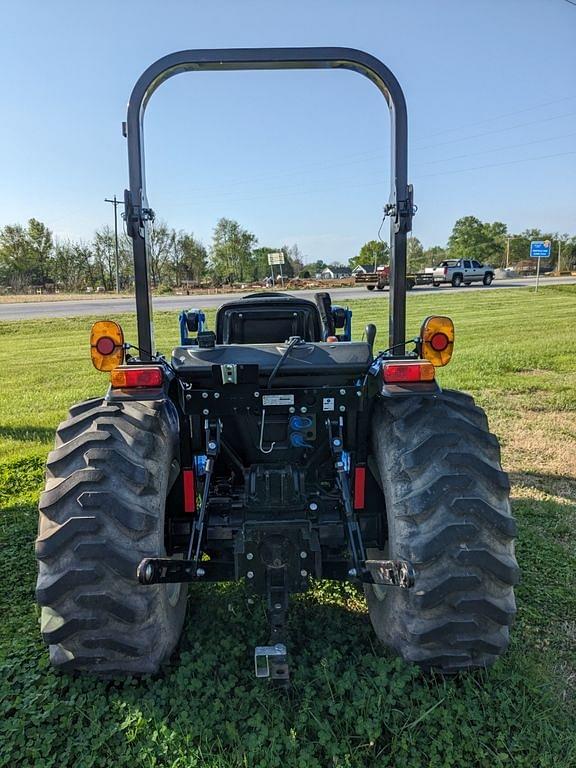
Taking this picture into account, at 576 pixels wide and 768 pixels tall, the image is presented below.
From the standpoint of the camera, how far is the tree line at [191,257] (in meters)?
4.95

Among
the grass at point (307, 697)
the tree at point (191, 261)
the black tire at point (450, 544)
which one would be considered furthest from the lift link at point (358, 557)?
the tree at point (191, 261)

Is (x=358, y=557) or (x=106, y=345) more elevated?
(x=106, y=345)

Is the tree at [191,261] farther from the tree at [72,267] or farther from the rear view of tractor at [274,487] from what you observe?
the tree at [72,267]

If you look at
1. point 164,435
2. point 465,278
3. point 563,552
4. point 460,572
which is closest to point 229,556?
point 164,435

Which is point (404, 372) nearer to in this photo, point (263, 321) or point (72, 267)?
point (263, 321)

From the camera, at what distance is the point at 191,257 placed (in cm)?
762

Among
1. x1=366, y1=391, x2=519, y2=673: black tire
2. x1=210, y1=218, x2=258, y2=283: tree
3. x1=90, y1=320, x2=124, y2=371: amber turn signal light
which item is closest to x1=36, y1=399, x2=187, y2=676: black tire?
x1=90, y1=320, x2=124, y2=371: amber turn signal light

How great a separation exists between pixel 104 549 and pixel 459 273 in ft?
136

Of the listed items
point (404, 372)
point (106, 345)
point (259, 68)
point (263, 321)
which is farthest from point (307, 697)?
point (259, 68)

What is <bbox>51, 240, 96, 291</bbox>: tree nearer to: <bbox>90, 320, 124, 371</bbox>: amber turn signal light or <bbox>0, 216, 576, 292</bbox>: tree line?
<bbox>0, 216, 576, 292</bbox>: tree line

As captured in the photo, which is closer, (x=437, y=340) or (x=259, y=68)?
(x=437, y=340)

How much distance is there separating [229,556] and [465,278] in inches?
1621

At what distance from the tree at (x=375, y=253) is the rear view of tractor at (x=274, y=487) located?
0.32 metres

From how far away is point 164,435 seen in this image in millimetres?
2861
